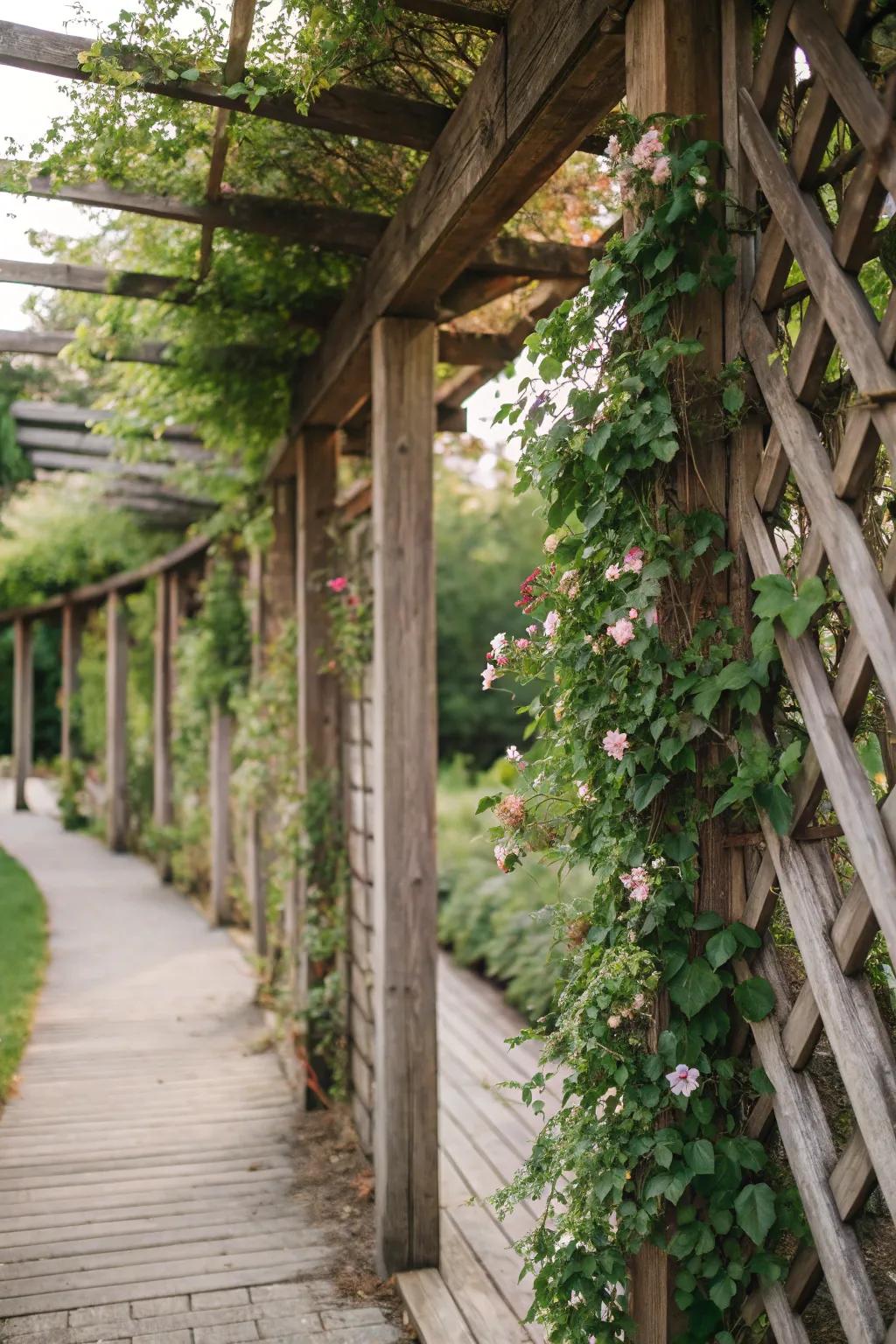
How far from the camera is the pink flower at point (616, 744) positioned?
1713 millimetres

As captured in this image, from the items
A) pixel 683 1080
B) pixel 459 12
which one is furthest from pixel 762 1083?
pixel 459 12

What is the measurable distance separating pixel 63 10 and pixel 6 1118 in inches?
155

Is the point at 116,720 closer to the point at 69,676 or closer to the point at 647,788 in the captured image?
the point at 69,676

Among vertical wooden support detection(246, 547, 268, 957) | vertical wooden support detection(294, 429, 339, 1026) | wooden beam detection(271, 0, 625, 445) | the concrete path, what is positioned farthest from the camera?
A: vertical wooden support detection(246, 547, 268, 957)

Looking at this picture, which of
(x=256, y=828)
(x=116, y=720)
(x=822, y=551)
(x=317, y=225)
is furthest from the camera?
(x=116, y=720)

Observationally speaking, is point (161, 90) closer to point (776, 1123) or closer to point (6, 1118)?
point (776, 1123)

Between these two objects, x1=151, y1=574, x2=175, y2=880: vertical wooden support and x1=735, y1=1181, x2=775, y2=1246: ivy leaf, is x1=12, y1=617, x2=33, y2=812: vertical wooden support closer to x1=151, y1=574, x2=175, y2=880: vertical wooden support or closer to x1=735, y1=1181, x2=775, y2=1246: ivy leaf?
x1=151, y1=574, x2=175, y2=880: vertical wooden support

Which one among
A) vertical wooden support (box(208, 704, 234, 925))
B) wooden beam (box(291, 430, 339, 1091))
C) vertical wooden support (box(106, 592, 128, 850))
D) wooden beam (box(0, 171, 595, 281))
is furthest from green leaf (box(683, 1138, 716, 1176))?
vertical wooden support (box(106, 592, 128, 850))

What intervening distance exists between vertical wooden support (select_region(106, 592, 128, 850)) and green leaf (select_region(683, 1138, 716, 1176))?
10.00 meters

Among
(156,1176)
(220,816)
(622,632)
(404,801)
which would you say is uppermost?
(622,632)

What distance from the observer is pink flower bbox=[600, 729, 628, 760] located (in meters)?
1.71

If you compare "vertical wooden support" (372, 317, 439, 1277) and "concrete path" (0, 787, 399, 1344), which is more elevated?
"vertical wooden support" (372, 317, 439, 1277)

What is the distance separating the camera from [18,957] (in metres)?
6.66

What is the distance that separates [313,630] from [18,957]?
336cm
